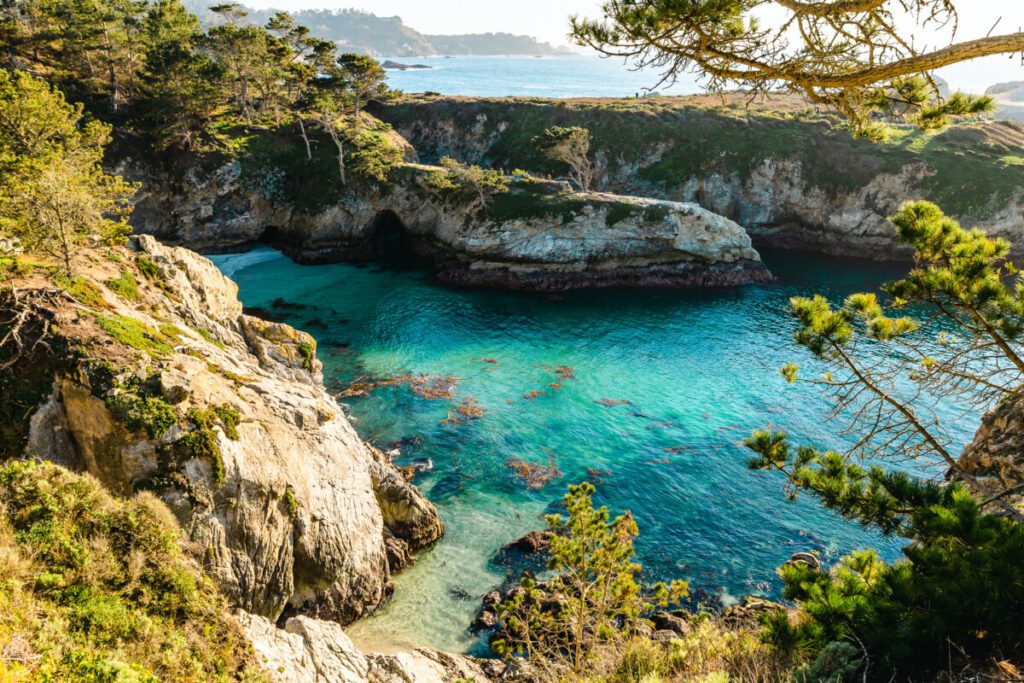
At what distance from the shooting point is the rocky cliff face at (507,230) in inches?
2068

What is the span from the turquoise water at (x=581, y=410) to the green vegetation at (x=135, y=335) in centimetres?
1107

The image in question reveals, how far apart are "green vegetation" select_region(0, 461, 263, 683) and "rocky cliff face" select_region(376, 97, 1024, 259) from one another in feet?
214

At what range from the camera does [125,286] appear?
60.5 ft

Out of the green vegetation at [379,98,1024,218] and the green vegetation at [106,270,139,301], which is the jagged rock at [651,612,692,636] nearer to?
the green vegetation at [106,270,139,301]

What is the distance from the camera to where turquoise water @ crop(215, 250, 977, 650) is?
21.3m

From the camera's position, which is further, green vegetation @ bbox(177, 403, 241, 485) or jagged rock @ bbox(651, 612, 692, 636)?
jagged rock @ bbox(651, 612, 692, 636)

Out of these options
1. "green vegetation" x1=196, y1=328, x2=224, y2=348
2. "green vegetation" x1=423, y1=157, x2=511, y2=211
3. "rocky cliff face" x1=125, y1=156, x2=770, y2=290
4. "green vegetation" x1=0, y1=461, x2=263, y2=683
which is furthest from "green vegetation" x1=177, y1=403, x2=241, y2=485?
"green vegetation" x1=423, y1=157, x2=511, y2=211

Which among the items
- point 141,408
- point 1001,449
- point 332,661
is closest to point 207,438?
point 141,408

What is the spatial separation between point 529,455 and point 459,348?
565 inches

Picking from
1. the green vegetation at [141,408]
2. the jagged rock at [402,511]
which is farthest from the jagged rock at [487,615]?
the green vegetation at [141,408]

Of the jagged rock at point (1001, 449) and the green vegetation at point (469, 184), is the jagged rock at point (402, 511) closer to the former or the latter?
the jagged rock at point (1001, 449)

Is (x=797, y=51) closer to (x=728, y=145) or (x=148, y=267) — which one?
(x=148, y=267)

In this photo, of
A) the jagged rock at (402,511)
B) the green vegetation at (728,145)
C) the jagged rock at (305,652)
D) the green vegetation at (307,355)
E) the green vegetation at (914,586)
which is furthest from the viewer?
the green vegetation at (728,145)

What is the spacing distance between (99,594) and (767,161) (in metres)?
73.3
